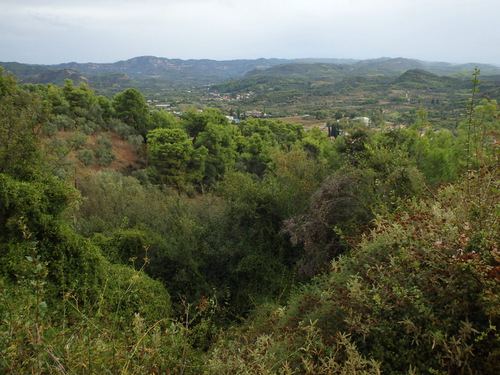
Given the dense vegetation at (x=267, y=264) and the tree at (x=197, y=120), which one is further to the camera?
the tree at (x=197, y=120)

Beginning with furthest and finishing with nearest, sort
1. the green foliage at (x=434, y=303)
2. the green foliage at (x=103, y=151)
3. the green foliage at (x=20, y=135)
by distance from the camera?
the green foliage at (x=103, y=151)
the green foliage at (x=20, y=135)
the green foliage at (x=434, y=303)

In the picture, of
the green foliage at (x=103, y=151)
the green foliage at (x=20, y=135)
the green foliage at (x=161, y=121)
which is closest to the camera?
the green foliage at (x=20, y=135)

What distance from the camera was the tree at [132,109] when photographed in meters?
28.2

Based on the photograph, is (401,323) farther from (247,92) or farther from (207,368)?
(247,92)

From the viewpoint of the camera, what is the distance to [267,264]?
8.47 metres

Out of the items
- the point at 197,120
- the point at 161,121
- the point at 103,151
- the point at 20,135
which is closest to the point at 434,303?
the point at 20,135

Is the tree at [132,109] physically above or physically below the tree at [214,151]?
above

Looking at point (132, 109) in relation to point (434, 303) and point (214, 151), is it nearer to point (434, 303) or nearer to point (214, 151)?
point (214, 151)

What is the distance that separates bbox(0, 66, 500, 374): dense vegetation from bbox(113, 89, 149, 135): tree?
49.9 feet

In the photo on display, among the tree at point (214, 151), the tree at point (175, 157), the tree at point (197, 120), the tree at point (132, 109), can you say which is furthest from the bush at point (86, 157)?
the tree at point (197, 120)

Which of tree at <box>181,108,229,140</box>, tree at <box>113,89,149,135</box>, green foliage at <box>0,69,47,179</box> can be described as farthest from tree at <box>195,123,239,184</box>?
green foliage at <box>0,69,47,179</box>

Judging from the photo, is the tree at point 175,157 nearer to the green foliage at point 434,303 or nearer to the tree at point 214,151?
the tree at point 214,151

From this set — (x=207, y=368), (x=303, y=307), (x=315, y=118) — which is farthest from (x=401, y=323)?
(x=315, y=118)

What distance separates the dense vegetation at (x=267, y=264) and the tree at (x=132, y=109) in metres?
15.2
